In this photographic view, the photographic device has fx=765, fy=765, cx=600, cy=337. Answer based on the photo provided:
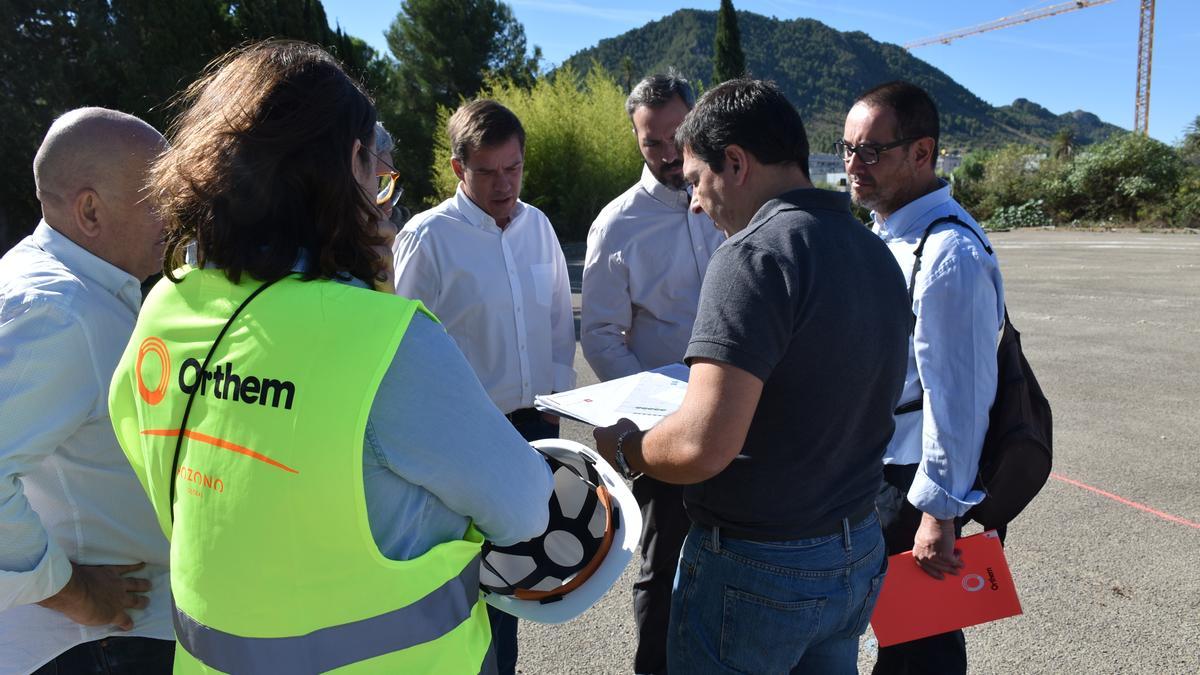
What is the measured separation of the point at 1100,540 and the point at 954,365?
2.65 m

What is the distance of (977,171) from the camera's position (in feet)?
129

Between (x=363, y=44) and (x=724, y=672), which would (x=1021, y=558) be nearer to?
(x=724, y=672)

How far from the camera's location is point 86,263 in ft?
4.87

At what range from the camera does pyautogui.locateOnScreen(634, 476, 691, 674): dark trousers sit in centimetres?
268

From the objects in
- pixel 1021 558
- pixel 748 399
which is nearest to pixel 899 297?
pixel 748 399

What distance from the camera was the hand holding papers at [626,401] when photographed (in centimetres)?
178

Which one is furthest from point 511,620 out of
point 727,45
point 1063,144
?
point 1063,144

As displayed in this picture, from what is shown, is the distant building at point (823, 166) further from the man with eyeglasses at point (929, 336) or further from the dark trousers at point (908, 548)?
the dark trousers at point (908, 548)

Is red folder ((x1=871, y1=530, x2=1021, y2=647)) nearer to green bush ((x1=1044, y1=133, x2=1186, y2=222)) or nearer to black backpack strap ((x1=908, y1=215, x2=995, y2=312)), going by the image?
black backpack strap ((x1=908, y1=215, x2=995, y2=312))

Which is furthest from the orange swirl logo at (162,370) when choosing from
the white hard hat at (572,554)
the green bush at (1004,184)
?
the green bush at (1004,184)

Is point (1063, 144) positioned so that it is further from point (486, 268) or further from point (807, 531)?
point (807, 531)

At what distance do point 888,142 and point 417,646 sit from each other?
6.65 feet

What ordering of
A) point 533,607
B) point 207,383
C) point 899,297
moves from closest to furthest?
point 207,383, point 533,607, point 899,297

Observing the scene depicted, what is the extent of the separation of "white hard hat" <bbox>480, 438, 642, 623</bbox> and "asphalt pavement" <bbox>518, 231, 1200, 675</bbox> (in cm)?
170
